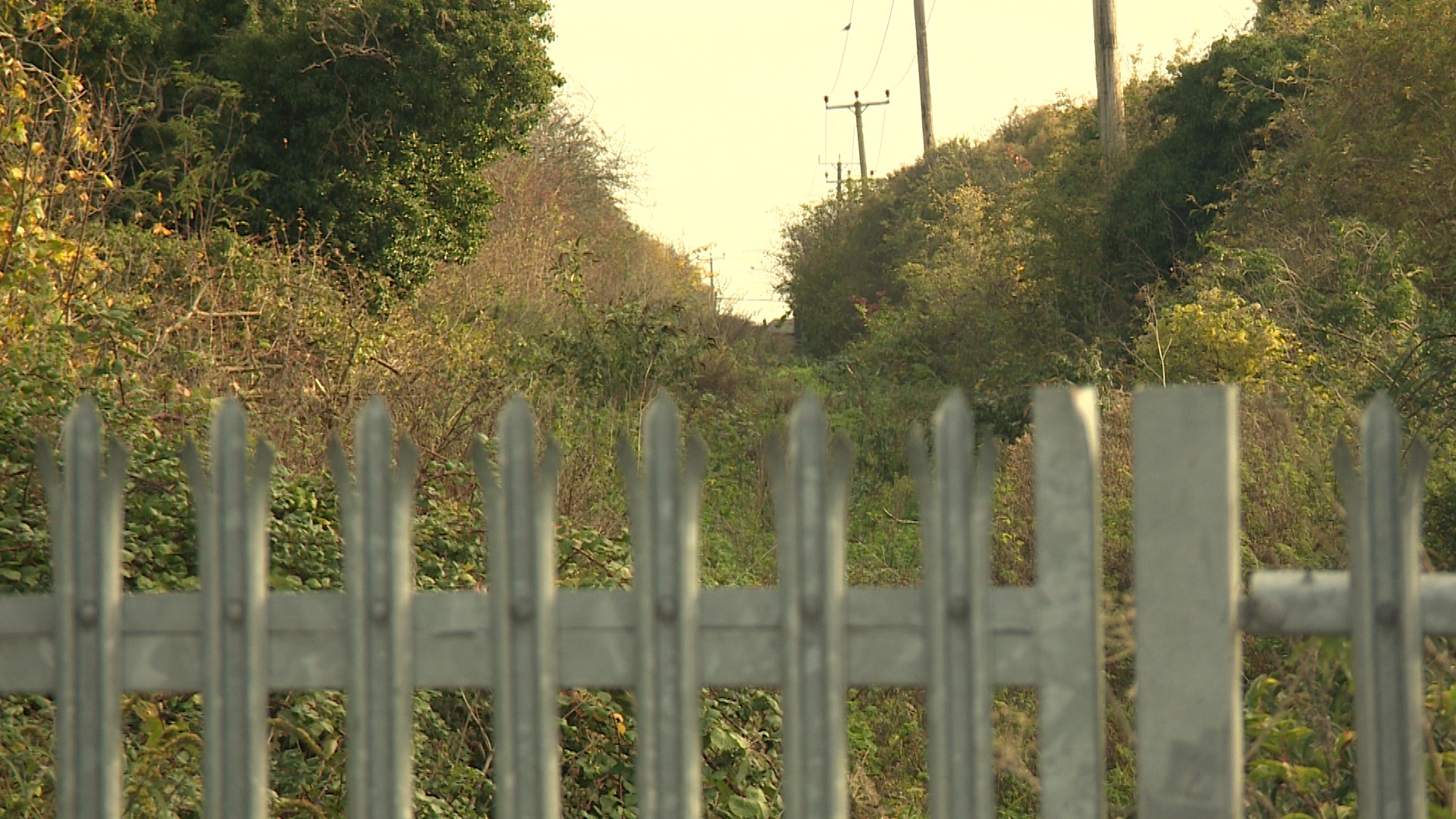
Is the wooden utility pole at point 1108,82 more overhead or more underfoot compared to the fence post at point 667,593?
more overhead

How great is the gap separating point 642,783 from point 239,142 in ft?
44.0

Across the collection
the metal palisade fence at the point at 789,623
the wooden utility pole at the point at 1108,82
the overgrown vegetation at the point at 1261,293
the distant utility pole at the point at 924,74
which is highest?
the distant utility pole at the point at 924,74

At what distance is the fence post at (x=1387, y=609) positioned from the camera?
5.40ft

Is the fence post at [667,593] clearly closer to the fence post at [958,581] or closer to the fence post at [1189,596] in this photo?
the fence post at [958,581]

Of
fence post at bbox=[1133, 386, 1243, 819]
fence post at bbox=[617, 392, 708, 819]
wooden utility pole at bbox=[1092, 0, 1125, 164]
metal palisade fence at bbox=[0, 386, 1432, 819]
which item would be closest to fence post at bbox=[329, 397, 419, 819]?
metal palisade fence at bbox=[0, 386, 1432, 819]

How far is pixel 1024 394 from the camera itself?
15664 mm

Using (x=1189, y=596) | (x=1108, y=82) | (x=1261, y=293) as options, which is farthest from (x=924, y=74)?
(x=1189, y=596)

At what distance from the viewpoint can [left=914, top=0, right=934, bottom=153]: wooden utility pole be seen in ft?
110

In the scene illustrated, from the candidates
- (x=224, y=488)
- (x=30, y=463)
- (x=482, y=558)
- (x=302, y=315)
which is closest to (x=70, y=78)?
(x=302, y=315)

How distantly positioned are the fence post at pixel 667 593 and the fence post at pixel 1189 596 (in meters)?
0.56

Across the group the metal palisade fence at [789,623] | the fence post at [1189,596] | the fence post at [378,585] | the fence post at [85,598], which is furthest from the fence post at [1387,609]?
the fence post at [85,598]

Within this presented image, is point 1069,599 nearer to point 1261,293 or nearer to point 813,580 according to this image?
point 813,580

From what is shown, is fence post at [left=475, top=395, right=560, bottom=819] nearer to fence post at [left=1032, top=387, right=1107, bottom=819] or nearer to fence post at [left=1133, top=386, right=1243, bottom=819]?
fence post at [left=1032, top=387, right=1107, bottom=819]

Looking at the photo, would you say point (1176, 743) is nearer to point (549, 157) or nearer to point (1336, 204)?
point (1336, 204)
